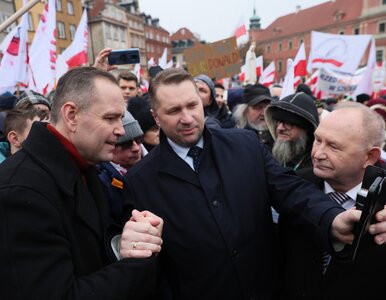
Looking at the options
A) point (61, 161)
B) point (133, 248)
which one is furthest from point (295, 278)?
point (61, 161)

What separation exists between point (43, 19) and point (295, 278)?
239 inches

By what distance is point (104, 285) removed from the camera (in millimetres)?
1197

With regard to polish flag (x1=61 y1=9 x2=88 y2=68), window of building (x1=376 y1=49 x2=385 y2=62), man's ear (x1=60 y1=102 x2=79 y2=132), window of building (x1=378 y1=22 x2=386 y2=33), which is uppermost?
window of building (x1=378 y1=22 x2=386 y2=33)

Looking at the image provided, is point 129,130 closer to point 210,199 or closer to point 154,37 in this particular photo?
point 210,199

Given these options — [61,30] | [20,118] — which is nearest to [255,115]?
[20,118]

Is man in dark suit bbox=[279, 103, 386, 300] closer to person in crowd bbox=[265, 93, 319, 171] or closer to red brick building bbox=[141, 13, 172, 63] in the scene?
person in crowd bbox=[265, 93, 319, 171]

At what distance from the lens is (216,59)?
6855mm

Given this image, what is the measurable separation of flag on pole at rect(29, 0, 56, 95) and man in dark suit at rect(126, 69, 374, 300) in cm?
439

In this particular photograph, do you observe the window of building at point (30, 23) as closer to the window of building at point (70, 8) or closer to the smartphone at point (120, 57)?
the window of building at point (70, 8)

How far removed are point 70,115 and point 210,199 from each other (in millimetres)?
885

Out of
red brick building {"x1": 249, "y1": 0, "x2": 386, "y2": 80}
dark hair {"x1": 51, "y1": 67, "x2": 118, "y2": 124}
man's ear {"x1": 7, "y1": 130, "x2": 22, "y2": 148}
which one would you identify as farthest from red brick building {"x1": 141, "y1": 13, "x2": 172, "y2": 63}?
dark hair {"x1": 51, "y1": 67, "x2": 118, "y2": 124}

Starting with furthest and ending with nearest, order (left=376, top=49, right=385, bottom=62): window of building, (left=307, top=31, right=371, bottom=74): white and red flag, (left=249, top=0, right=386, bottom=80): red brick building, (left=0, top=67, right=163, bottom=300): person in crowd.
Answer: (left=249, top=0, right=386, bottom=80): red brick building < (left=376, top=49, right=385, bottom=62): window of building < (left=307, top=31, right=371, bottom=74): white and red flag < (left=0, top=67, right=163, bottom=300): person in crowd

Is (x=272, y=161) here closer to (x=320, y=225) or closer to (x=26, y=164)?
(x=320, y=225)

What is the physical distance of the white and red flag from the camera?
7.80 meters
